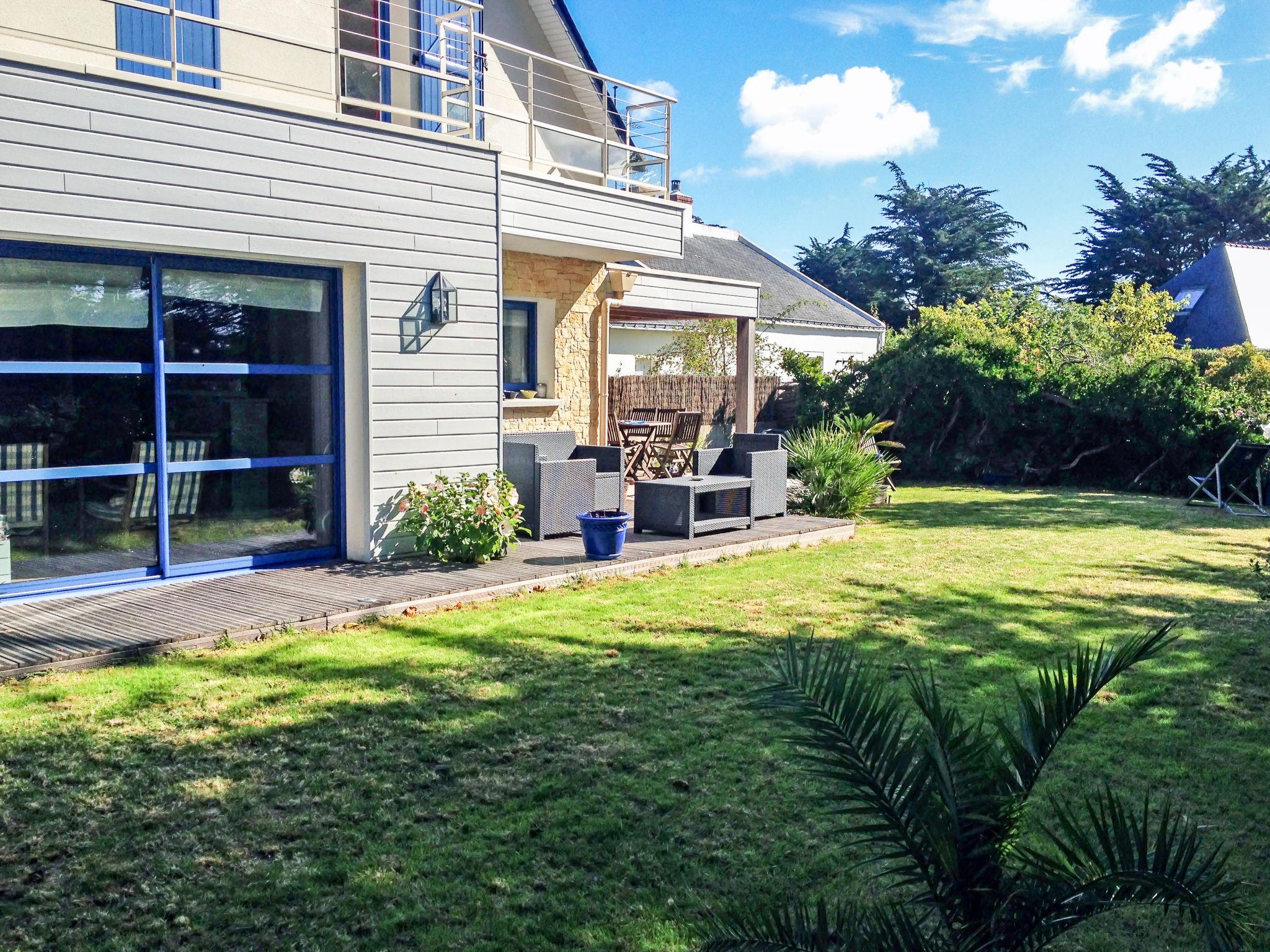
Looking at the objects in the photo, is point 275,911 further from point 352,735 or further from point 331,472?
point 331,472

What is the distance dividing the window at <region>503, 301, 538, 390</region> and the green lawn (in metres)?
5.27

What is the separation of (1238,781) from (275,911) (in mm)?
3790

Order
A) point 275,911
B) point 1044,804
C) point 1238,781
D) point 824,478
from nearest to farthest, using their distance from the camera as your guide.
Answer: point 275,911 → point 1044,804 → point 1238,781 → point 824,478

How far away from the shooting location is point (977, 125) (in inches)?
1834

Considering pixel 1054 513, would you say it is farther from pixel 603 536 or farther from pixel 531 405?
pixel 603 536

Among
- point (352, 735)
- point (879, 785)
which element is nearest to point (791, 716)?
point (879, 785)

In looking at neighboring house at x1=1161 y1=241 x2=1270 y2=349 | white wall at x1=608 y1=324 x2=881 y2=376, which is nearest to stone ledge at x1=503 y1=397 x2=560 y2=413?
white wall at x1=608 y1=324 x2=881 y2=376

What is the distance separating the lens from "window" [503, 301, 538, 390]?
12492mm

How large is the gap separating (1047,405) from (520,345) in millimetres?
9388

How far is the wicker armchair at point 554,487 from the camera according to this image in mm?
9938

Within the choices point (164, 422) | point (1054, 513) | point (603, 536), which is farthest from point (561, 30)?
point (1054, 513)

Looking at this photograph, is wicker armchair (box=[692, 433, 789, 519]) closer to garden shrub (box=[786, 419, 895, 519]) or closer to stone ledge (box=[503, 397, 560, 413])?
garden shrub (box=[786, 419, 895, 519])

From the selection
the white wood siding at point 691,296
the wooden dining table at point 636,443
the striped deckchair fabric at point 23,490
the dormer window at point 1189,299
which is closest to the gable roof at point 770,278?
the white wood siding at point 691,296

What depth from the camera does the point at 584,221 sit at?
11172 mm
